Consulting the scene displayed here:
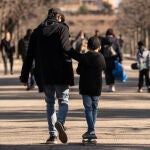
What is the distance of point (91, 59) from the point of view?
1309cm

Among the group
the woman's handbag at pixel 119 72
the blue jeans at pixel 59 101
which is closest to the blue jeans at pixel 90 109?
the blue jeans at pixel 59 101

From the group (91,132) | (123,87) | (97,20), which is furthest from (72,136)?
(97,20)

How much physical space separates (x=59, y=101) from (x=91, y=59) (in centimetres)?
77

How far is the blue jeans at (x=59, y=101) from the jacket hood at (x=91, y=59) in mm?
459

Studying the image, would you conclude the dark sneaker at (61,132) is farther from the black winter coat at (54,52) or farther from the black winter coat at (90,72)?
the black winter coat at (90,72)

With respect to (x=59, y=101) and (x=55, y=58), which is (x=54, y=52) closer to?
(x=55, y=58)

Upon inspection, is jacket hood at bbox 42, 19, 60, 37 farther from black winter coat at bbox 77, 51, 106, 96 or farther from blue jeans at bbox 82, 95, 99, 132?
blue jeans at bbox 82, 95, 99, 132

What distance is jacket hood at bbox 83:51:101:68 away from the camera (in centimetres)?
1305

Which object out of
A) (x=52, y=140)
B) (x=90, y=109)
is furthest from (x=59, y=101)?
(x=52, y=140)

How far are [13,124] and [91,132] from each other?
3.29 meters

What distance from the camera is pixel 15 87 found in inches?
1131

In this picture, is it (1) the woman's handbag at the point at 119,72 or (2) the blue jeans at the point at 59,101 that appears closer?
(2) the blue jeans at the point at 59,101

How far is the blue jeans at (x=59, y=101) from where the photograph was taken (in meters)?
12.9

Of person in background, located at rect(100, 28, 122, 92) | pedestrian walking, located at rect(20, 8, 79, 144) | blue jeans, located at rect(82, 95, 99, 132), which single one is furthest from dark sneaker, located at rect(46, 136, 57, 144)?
person in background, located at rect(100, 28, 122, 92)
